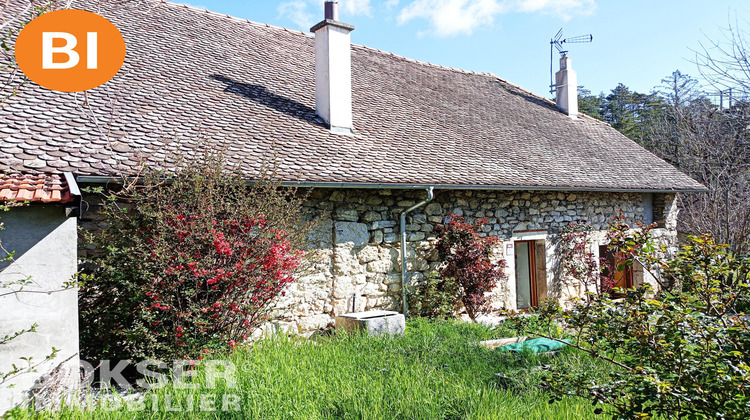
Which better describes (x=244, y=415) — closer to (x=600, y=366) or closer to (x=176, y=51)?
(x=600, y=366)

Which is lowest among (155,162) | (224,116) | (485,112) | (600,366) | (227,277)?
(600,366)

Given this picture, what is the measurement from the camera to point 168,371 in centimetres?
511

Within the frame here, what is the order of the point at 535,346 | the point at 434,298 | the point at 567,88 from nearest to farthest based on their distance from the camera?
the point at 535,346, the point at 434,298, the point at 567,88

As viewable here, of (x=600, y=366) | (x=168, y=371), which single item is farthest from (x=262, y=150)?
(x=600, y=366)

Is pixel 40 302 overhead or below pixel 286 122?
below

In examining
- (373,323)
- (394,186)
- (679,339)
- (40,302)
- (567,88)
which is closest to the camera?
(679,339)

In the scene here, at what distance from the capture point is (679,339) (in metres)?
2.62

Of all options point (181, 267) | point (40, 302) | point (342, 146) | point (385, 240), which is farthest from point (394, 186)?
point (40, 302)

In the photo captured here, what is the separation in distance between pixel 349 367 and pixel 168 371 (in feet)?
5.75

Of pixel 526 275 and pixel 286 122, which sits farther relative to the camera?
pixel 526 275

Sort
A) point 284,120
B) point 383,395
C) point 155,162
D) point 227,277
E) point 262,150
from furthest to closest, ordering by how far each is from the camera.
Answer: point 284,120, point 262,150, point 155,162, point 227,277, point 383,395

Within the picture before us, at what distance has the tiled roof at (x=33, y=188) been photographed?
4.34 metres

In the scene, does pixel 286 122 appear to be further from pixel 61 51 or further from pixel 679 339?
pixel 679 339

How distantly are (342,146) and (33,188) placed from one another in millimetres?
4453
